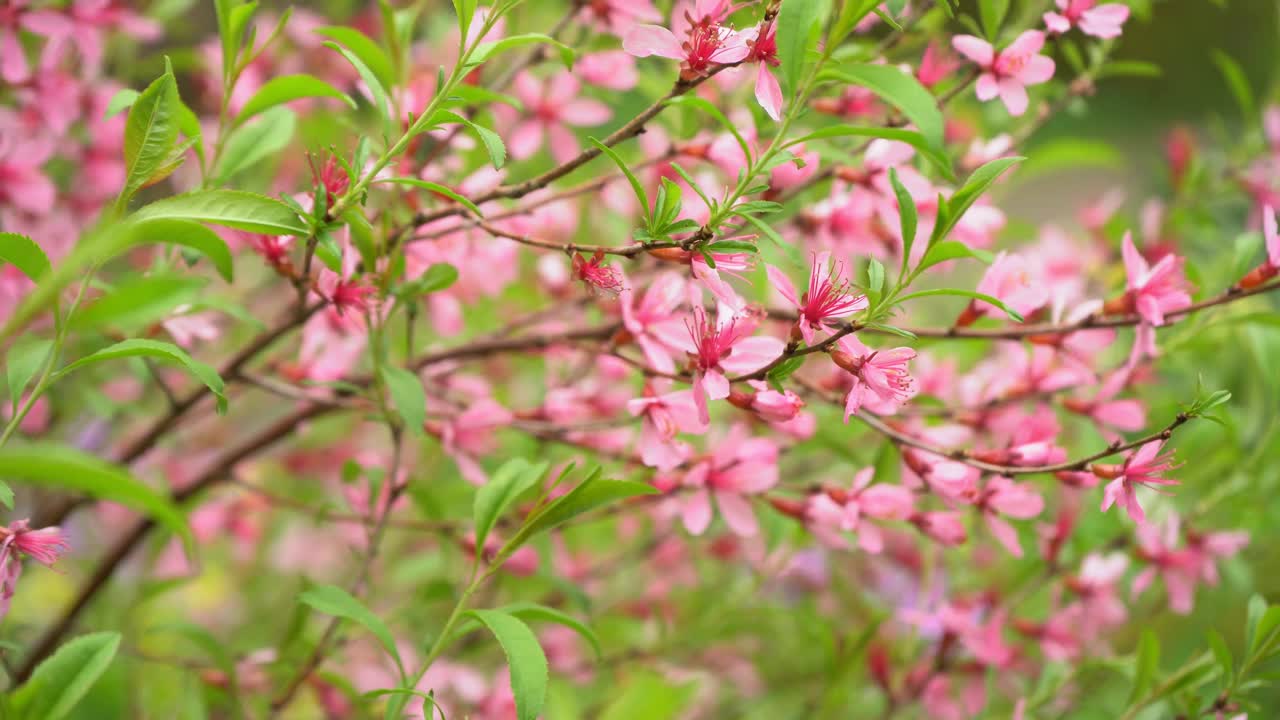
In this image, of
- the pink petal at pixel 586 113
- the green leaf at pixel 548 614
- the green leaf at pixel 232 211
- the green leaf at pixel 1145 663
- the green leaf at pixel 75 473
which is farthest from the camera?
the pink petal at pixel 586 113

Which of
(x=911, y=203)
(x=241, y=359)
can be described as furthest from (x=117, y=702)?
(x=911, y=203)

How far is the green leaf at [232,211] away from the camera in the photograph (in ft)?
1.49

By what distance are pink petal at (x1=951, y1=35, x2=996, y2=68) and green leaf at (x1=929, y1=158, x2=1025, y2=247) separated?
0.37ft

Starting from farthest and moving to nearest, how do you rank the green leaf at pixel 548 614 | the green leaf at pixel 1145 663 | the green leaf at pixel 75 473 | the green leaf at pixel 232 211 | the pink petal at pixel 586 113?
1. the pink petal at pixel 586 113
2. the green leaf at pixel 1145 663
3. the green leaf at pixel 548 614
4. the green leaf at pixel 232 211
5. the green leaf at pixel 75 473

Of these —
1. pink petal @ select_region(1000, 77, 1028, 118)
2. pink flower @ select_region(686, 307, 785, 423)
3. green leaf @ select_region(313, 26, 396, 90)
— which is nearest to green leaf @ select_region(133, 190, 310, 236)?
green leaf @ select_region(313, 26, 396, 90)

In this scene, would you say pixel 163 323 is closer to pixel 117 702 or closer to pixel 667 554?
pixel 117 702

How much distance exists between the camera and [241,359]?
702 mm

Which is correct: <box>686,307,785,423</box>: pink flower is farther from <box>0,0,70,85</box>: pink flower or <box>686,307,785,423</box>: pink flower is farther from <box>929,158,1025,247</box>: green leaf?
<box>0,0,70,85</box>: pink flower

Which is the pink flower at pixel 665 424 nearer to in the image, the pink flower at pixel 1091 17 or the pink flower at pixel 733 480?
the pink flower at pixel 733 480

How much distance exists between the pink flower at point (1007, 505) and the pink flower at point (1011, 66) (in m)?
0.24

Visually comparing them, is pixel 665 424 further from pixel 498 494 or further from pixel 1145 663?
pixel 1145 663

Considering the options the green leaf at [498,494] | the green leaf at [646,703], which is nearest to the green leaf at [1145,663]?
the green leaf at [646,703]

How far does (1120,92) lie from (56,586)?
4034 millimetres

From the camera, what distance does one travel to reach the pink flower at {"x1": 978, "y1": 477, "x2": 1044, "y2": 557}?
0.63 meters
